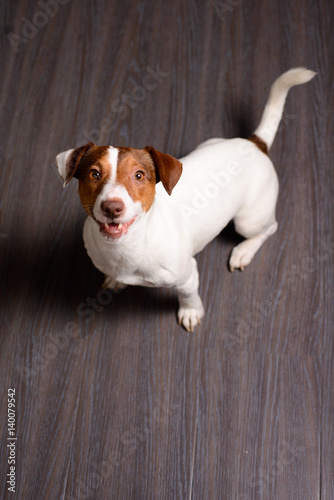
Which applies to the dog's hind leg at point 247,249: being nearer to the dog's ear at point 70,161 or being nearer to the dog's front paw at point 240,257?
the dog's front paw at point 240,257

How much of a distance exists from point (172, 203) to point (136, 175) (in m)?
0.31

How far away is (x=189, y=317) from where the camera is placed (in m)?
2.39

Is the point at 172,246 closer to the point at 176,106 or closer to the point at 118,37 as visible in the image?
the point at 176,106

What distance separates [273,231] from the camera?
249 centimetres

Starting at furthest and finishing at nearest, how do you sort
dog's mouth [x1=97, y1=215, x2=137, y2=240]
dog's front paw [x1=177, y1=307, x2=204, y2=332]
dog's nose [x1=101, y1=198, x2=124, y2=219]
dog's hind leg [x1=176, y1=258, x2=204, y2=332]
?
dog's front paw [x1=177, y1=307, x2=204, y2=332], dog's hind leg [x1=176, y1=258, x2=204, y2=332], dog's mouth [x1=97, y1=215, x2=137, y2=240], dog's nose [x1=101, y1=198, x2=124, y2=219]

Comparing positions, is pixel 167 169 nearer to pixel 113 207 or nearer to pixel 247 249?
pixel 113 207

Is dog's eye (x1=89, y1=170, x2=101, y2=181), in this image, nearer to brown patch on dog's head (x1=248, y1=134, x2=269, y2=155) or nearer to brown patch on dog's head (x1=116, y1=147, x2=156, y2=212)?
brown patch on dog's head (x1=116, y1=147, x2=156, y2=212)

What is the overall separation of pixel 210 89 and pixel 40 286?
60.4 inches

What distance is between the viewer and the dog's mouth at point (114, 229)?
1.57 meters

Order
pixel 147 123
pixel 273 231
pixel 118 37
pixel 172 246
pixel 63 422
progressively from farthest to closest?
pixel 118 37 → pixel 147 123 → pixel 273 231 → pixel 63 422 → pixel 172 246

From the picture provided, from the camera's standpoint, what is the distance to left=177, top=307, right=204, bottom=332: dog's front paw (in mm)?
2379

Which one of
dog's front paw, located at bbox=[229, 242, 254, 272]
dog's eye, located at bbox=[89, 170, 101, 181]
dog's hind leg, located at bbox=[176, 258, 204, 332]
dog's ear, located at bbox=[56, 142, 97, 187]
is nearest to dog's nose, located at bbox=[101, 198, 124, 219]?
dog's eye, located at bbox=[89, 170, 101, 181]

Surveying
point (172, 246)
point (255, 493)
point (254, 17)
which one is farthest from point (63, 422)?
point (254, 17)

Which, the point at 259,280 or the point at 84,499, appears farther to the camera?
the point at 259,280
